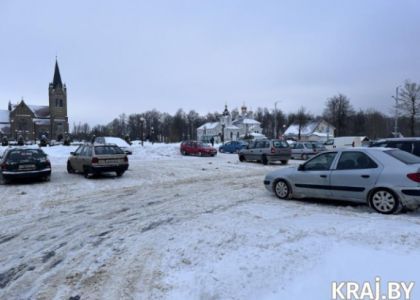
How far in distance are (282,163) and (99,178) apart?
13383 mm

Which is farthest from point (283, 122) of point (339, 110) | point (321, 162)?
point (321, 162)

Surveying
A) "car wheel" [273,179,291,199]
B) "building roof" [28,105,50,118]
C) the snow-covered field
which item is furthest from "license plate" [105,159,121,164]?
"building roof" [28,105,50,118]

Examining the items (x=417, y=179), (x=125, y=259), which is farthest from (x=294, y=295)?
(x=417, y=179)

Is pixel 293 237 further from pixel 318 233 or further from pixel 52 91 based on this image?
pixel 52 91

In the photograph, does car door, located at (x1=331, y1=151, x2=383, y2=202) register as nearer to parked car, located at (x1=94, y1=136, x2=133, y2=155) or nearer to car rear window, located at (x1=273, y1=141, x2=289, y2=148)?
car rear window, located at (x1=273, y1=141, x2=289, y2=148)

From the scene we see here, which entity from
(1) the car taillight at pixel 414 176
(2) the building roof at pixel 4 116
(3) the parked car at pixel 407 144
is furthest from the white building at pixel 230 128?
(1) the car taillight at pixel 414 176

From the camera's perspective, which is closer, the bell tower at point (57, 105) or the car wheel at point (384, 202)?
the car wheel at point (384, 202)

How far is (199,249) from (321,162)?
501 cm

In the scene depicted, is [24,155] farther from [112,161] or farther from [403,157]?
[403,157]

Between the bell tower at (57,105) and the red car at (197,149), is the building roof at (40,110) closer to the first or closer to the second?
the bell tower at (57,105)

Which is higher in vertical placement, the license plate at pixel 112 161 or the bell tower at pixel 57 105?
the bell tower at pixel 57 105

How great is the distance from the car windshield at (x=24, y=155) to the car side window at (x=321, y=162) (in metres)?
11.4

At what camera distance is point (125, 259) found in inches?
208

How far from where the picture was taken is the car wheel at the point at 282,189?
9875 millimetres
